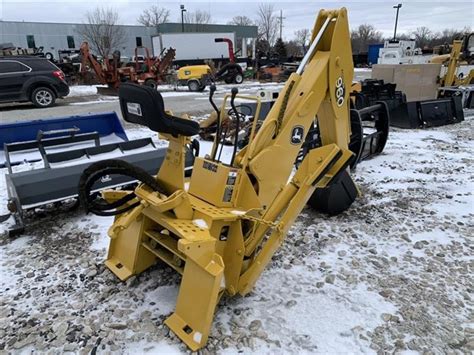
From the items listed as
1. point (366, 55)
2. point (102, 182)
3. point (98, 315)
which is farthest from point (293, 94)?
point (366, 55)

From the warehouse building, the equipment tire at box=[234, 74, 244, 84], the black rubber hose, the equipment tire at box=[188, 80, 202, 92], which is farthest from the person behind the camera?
the warehouse building

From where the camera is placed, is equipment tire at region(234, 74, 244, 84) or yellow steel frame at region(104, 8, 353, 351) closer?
Result: yellow steel frame at region(104, 8, 353, 351)

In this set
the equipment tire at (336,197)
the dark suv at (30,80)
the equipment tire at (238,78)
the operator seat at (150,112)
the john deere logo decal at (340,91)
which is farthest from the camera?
the equipment tire at (238,78)

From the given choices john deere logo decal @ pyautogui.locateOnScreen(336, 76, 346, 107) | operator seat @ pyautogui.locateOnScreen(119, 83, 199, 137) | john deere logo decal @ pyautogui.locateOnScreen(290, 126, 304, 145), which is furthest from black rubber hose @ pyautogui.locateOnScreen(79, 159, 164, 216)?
john deere logo decal @ pyautogui.locateOnScreen(336, 76, 346, 107)

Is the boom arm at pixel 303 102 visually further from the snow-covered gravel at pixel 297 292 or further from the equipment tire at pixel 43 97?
the equipment tire at pixel 43 97

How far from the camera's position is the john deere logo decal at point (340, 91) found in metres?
3.02

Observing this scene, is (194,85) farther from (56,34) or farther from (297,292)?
(56,34)

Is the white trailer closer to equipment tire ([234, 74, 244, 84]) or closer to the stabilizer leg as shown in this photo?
equipment tire ([234, 74, 244, 84])

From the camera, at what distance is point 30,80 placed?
12438mm

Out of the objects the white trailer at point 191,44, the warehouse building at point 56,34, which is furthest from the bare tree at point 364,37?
the white trailer at point 191,44

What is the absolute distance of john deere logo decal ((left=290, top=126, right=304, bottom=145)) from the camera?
292 cm

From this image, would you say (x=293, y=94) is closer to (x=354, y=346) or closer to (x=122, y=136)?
(x=354, y=346)

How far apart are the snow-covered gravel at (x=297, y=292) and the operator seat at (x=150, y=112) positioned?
1.41 metres

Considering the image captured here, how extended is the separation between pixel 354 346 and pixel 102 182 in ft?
11.2
